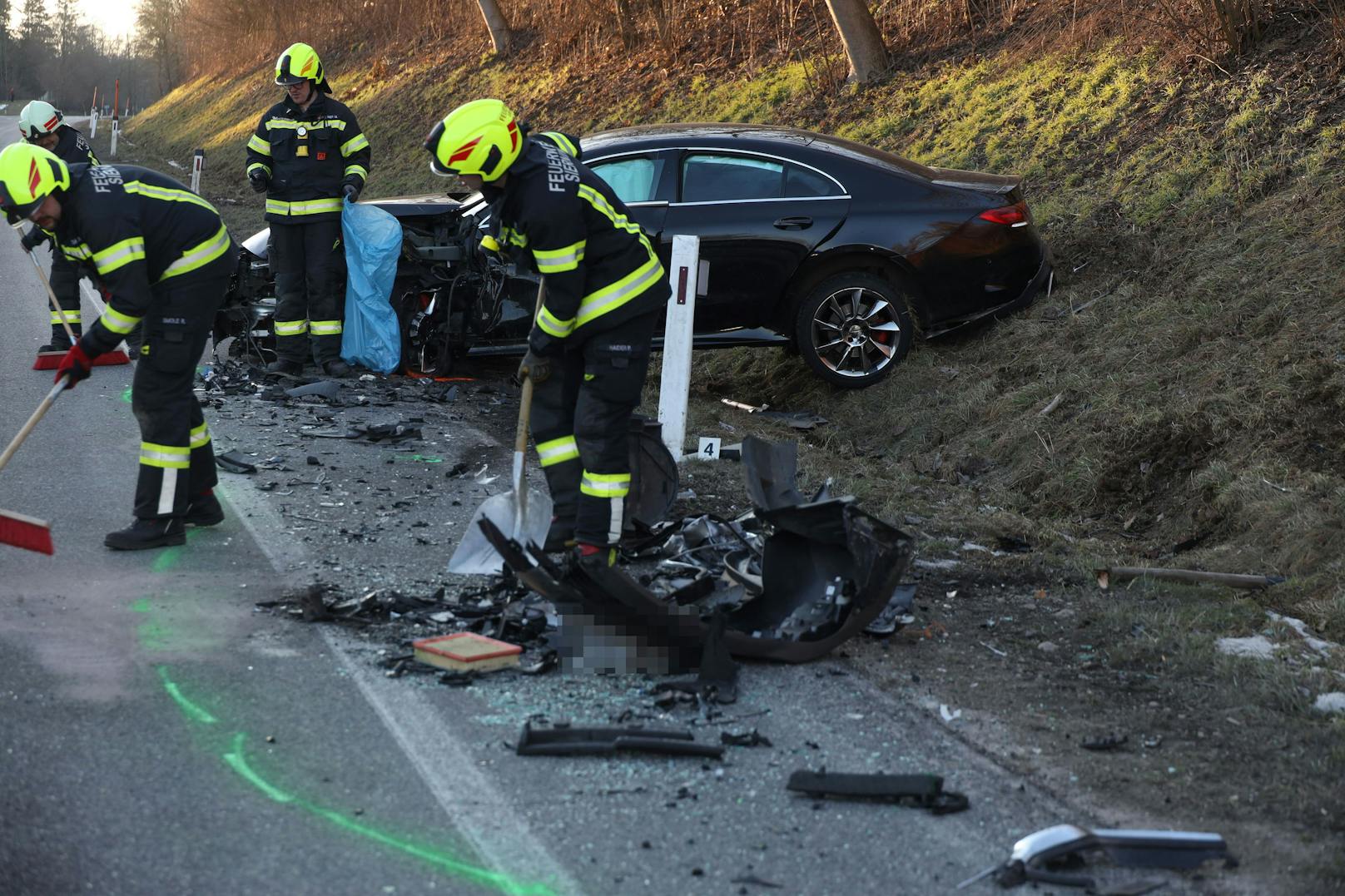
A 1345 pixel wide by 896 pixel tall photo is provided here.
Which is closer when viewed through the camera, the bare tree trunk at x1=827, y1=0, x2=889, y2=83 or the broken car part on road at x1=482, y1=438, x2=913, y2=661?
the broken car part on road at x1=482, y1=438, x2=913, y2=661

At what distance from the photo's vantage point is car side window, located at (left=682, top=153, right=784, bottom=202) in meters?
8.67

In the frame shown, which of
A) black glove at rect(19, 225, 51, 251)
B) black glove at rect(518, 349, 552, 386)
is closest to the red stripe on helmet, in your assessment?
black glove at rect(518, 349, 552, 386)

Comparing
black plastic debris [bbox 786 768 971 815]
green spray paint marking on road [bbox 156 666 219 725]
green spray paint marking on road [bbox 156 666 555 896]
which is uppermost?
black plastic debris [bbox 786 768 971 815]

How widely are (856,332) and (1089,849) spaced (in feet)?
18.6

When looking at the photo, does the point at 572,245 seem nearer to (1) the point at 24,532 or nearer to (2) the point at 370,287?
(1) the point at 24,532

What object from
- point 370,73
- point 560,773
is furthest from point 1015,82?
point 370,73

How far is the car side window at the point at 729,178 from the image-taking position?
28.5 ft

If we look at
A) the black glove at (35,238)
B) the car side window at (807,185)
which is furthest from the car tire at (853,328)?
the black glove at (35,238)

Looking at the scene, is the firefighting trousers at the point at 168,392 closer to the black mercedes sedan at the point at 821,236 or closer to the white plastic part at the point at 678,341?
the white plastic part at the point at 678,341

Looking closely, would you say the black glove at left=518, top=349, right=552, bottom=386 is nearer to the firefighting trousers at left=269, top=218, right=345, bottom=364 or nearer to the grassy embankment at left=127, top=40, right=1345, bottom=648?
the grassy embankment at left=127, top=40, right=1345, bottom=648

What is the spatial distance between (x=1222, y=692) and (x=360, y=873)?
2.89m

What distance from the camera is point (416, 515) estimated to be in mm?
6215

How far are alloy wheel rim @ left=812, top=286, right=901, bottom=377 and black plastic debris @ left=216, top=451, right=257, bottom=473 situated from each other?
3658mm

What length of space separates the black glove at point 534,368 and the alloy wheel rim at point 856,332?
3438mm
